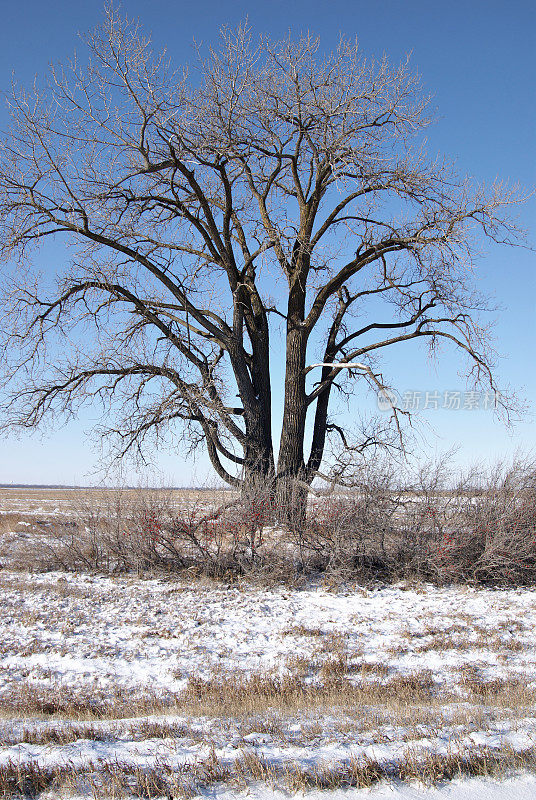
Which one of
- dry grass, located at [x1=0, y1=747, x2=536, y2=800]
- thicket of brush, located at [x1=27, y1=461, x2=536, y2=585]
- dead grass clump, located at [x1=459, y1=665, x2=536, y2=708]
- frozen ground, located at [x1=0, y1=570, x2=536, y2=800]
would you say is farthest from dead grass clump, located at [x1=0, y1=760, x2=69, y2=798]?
thicket of brush, located at [x1=27, y1=461, x2=536, y2=585]

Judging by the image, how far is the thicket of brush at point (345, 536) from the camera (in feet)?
37.7

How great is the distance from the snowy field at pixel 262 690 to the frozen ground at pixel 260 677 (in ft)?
0.08

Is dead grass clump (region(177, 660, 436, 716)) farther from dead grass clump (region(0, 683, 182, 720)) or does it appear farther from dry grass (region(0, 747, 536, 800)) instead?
dry grass (region(0, 747, 536, 800))

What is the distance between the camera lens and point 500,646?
807 centimetres

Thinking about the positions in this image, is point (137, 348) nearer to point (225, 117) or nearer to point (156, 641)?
point (225, 117)

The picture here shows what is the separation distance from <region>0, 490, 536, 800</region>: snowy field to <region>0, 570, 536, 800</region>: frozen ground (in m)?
0.02

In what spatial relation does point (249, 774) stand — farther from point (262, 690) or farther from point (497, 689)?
point (497, 689)

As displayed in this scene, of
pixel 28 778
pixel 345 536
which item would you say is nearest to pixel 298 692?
pixel 28 778

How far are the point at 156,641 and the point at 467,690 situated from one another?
4.16m

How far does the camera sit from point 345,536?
1166cm

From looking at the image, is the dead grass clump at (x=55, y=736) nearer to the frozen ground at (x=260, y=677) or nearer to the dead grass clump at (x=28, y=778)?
the frozen ground at (x=260, y=677)

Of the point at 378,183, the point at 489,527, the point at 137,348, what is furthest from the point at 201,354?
the point at 489,527

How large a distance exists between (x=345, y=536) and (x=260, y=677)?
16.9 ft

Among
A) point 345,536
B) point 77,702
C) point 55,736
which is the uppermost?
point 345,536
